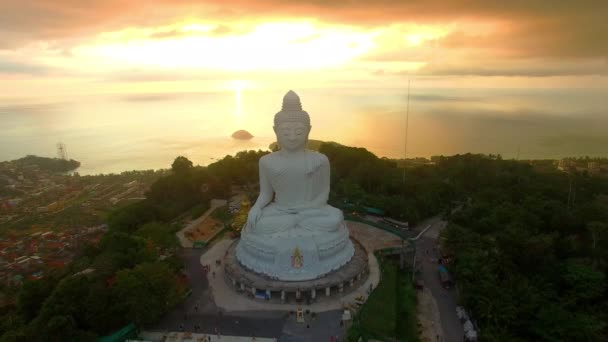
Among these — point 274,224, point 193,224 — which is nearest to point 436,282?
point 274,224

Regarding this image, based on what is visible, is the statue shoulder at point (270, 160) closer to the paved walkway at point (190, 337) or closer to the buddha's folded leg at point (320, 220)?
the buddha's folded leg at point (320, 220)

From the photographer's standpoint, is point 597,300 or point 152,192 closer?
point 597,300

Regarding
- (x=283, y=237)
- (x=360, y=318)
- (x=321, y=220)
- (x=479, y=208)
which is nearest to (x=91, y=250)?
(x=283, y=237)

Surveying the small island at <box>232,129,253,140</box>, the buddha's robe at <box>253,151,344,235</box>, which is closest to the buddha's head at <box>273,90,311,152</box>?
the buddha's robe at <box>253,151,344,235</box>

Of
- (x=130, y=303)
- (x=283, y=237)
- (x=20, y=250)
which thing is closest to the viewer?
(x=130, y=303)

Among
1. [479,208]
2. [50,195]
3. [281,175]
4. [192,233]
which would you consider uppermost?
[281,175]

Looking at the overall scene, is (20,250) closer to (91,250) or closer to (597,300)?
(91,250)
